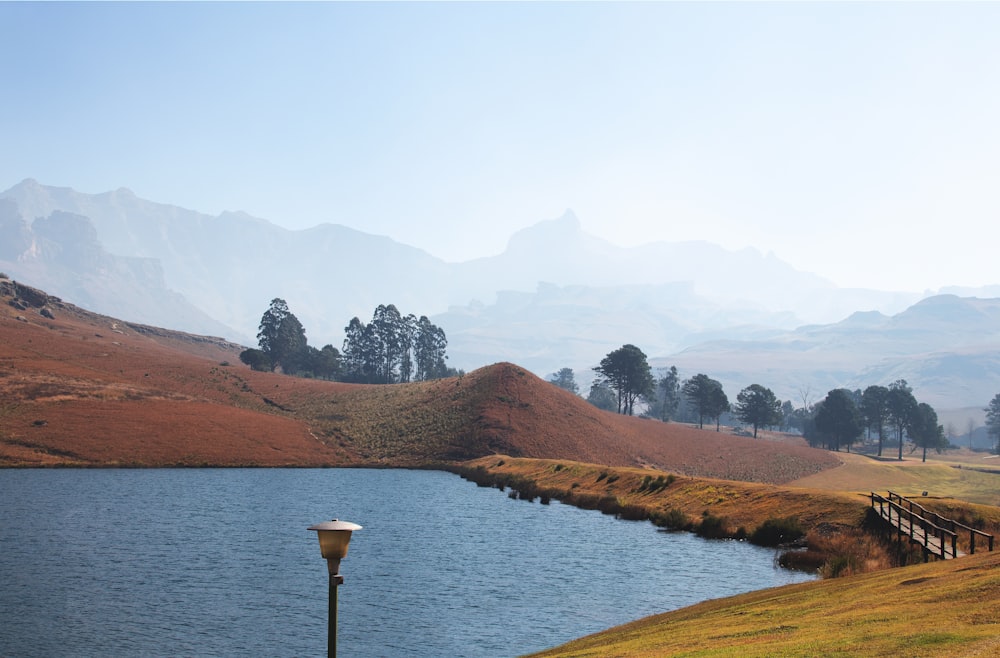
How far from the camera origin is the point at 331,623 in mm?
15383

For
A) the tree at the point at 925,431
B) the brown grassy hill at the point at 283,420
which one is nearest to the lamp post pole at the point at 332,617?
the brown grassy hill at the point at 283,420

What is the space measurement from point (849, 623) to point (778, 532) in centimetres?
3539

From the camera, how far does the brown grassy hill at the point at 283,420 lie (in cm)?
11231

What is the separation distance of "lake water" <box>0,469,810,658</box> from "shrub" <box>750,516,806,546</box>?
5.13 feet

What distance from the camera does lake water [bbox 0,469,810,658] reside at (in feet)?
101

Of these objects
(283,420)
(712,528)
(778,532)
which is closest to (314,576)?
(778,532)

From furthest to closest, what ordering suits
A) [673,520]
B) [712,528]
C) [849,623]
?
1. [673,520]
2. [712,528]
3. [849,623]

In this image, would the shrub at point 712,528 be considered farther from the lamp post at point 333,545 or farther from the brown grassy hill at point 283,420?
the brown grassy hill at point 283,420

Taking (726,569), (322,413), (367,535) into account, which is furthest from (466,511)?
(322,413)

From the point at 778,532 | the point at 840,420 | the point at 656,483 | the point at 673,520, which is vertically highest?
the point at 840,420

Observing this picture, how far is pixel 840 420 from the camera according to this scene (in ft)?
622

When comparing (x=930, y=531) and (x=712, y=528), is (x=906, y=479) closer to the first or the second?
(x=712, y=528)

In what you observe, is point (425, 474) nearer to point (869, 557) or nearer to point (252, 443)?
point (252, 443)

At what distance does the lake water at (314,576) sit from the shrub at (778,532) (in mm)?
1565
